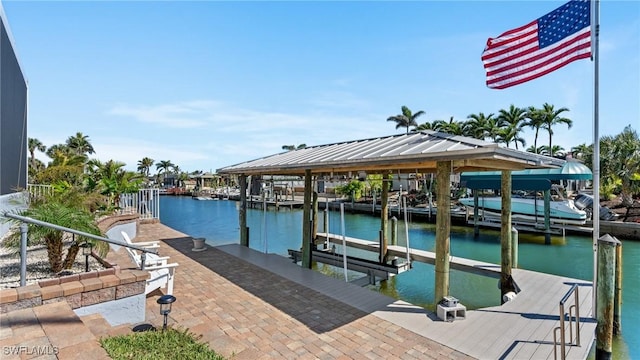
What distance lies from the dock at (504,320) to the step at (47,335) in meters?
4.00

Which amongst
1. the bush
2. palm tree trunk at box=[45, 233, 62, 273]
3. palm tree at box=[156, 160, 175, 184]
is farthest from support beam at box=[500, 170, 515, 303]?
palm tree at box=[156, 160, 175, 184]

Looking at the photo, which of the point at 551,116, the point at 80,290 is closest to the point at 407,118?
the point at 551,116

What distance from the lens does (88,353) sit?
299cm

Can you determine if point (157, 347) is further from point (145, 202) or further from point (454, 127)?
point (454, 127)

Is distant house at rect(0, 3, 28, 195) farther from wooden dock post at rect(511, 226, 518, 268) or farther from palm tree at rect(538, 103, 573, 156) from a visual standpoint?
palm tree at rect(538, 103, 573, 156)

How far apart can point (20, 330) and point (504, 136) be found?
3882 centimetres

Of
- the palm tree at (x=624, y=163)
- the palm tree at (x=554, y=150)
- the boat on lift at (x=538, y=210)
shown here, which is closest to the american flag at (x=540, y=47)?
the boat on lift at (x=538, y=210)

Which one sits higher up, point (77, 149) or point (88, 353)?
point (77, 149)

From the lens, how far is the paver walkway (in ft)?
13.5

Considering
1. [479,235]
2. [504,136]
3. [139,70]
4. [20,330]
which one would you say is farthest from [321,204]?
[20,330]

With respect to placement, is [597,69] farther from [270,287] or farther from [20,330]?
[20,330]

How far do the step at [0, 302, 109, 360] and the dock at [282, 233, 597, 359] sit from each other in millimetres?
4002

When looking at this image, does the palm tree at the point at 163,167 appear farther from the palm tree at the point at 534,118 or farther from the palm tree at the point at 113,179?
the palm tree at the point at 534,118

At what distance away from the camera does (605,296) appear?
4.95 m
